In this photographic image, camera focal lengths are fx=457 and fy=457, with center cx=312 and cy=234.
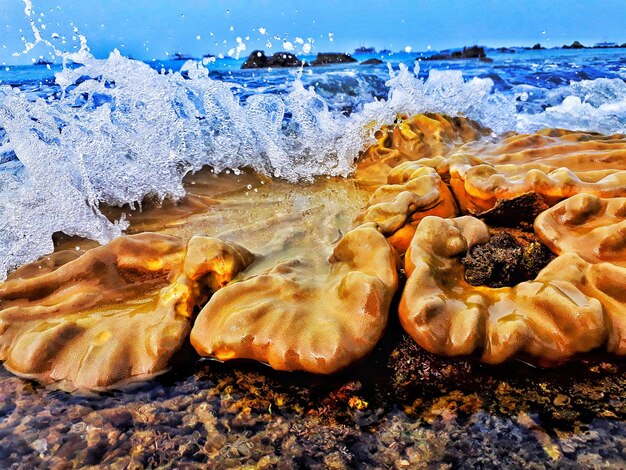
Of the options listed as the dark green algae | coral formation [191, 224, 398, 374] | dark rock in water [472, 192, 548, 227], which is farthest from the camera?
dark rock in water [472, 192, 548, 227]

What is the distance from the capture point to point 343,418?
1.59 m

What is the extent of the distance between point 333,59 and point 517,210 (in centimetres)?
2383

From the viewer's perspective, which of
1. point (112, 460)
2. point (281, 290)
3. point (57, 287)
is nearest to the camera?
point (112, 460)

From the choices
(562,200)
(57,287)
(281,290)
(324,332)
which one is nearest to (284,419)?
(324,332)

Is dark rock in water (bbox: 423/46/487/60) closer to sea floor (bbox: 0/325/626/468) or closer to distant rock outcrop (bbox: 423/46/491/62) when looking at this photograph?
distant rock outcrop (bbox: 423/46/491/62)

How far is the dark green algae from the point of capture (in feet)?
4.73

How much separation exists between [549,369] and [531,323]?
0.62 ft

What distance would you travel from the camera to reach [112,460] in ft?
4.79

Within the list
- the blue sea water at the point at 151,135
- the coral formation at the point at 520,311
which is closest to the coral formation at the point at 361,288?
the coral formation at the point at 520,311

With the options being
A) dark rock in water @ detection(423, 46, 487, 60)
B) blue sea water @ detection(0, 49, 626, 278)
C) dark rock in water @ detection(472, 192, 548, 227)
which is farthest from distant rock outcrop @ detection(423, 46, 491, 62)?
dark rock in water @ detection(472, 192, 548, 227)

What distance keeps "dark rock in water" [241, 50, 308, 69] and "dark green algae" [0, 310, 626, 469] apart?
20594mm

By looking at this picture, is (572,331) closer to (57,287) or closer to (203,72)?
(57,287)

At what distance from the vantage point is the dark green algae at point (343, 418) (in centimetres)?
144

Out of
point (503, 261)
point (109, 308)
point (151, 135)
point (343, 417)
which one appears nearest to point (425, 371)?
point (343, 417)
